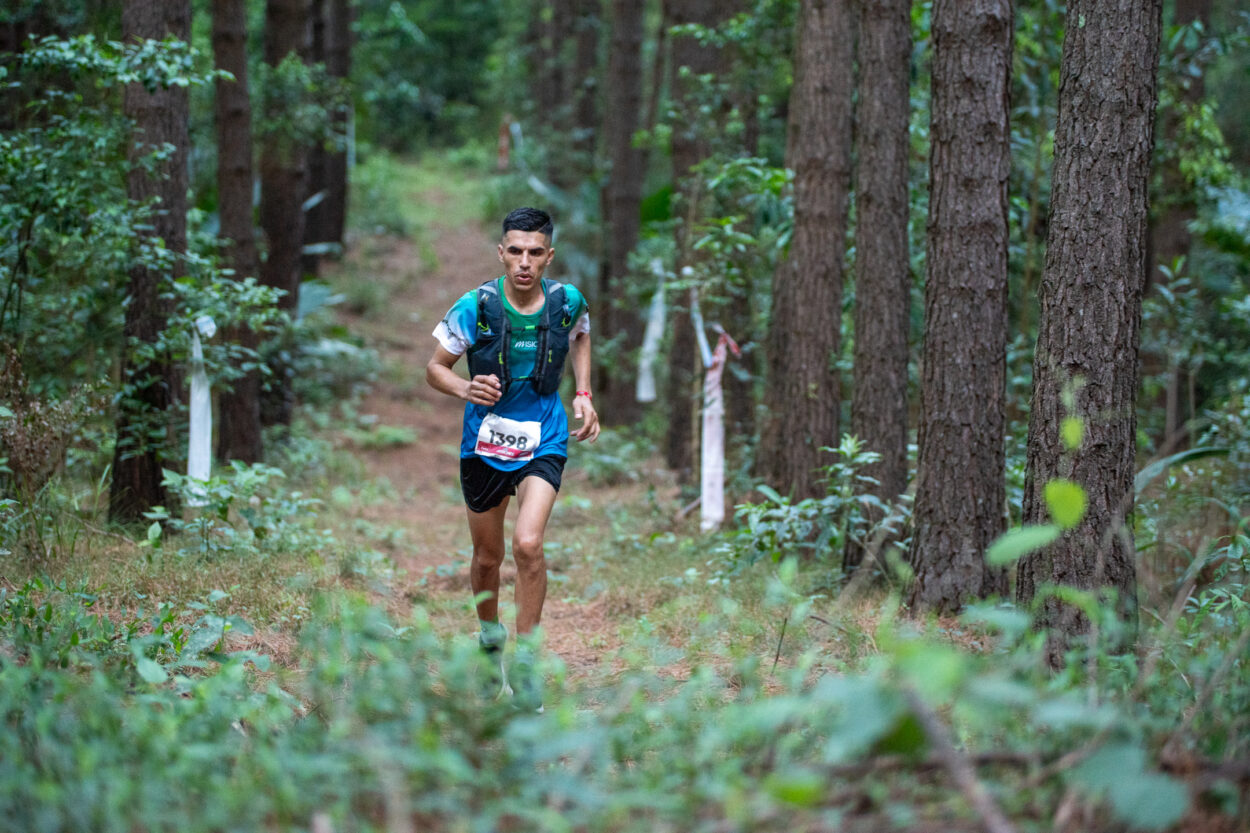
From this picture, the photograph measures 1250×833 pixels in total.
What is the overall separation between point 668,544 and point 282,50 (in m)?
7.90

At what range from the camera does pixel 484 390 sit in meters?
4.93

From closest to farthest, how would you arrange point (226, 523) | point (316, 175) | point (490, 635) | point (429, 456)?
point (490, 635)
point (226, 523)
point (429, 456)
point (316, 175)

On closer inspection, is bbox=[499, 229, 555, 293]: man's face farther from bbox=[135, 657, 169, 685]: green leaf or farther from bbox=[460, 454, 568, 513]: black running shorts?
bbox=[135, 657, 169, 685]: green leaf

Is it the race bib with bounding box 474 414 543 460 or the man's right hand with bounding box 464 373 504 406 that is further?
the race bib with bounding box 474 414 543 460

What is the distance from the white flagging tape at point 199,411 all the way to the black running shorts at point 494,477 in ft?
9.91

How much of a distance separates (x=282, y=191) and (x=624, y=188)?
4681 millimetres

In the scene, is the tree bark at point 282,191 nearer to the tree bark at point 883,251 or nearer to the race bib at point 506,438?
the tree bark at point 883,251

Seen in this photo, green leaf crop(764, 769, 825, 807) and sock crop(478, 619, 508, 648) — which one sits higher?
green leaf crop(764, 769, 825, 807)

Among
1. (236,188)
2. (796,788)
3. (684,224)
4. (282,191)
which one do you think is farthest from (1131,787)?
(282,191)

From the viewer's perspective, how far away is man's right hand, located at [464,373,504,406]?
4914 mm

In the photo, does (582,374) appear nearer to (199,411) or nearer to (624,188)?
(199,411)

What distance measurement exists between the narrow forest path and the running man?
27.1 inches

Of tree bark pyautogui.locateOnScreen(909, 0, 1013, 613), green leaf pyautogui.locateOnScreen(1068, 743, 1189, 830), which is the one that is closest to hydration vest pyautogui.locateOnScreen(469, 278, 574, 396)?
tree bark pyautogui.locateOnScreen(909, 0, 1013, 613)

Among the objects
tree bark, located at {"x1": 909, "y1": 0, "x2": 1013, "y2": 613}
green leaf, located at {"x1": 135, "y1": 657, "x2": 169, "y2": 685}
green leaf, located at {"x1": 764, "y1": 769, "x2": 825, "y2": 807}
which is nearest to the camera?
green leaf, located at {"x1": 764, "y1": 769, "x2": 825, "y2": 807}
